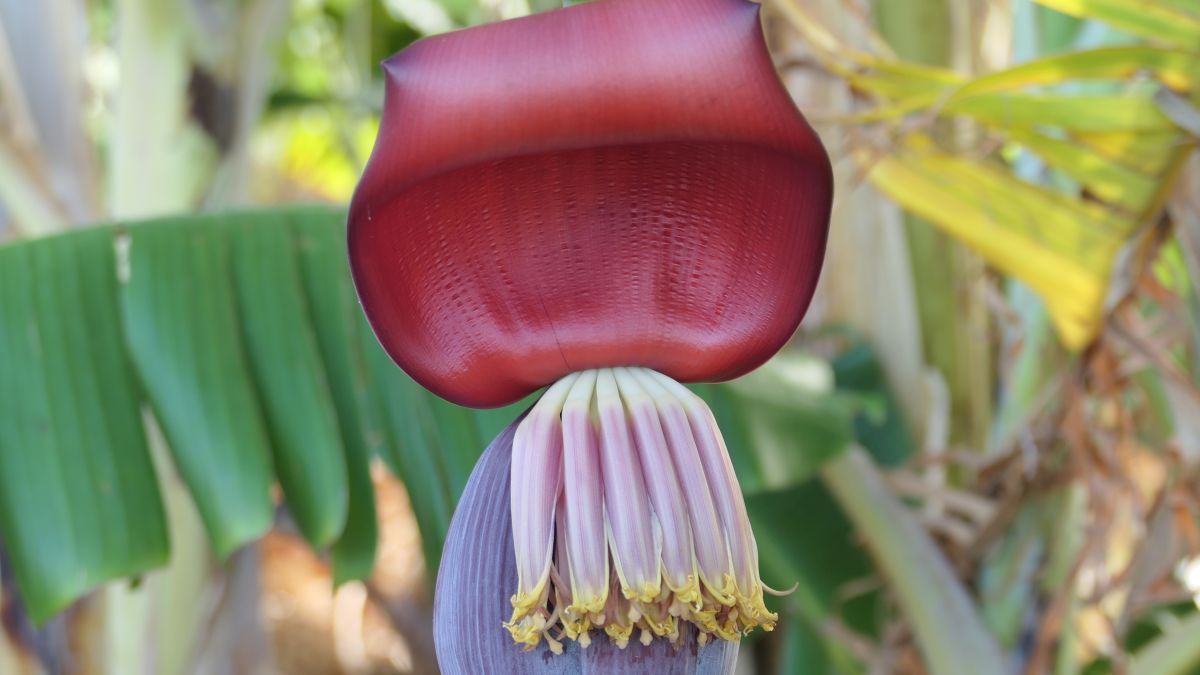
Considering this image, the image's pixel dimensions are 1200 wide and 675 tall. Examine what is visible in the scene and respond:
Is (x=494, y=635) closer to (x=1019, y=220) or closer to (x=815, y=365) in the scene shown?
(x=1019, y=220)

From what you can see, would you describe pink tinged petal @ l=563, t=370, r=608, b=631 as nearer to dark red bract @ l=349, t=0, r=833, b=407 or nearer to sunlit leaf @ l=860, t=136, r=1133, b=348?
dark red bract @ l=349, t=0, r=833, b=407

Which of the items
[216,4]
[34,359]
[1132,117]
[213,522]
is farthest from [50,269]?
[1132,117]

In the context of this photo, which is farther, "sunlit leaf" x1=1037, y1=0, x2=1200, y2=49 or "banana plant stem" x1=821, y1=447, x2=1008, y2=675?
"banana plant stem" x1=821, y1=447, x2=1008, y2=675

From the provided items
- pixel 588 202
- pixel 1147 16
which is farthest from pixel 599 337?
pixel 1147 16

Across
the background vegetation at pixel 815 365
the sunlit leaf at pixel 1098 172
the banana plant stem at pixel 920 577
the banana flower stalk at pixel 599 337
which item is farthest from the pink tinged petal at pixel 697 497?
the banana plant stem at pixel 920 577

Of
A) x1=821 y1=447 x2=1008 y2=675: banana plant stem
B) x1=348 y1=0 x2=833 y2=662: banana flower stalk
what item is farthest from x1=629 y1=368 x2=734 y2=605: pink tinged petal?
x1=821 y1=447 x2=1008 y2=675: banana plant stem

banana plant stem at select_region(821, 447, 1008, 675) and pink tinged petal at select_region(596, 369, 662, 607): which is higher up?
pink tinged petal at select_region(596, 369, 662, 607)

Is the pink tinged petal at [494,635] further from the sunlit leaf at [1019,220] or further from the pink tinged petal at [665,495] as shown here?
the sunlit leaf at [1019,220]

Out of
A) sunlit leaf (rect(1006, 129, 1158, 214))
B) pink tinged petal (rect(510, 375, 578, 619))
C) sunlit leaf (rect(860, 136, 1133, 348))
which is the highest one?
pink tinged petal (rect(510, 375, 578, 619))
